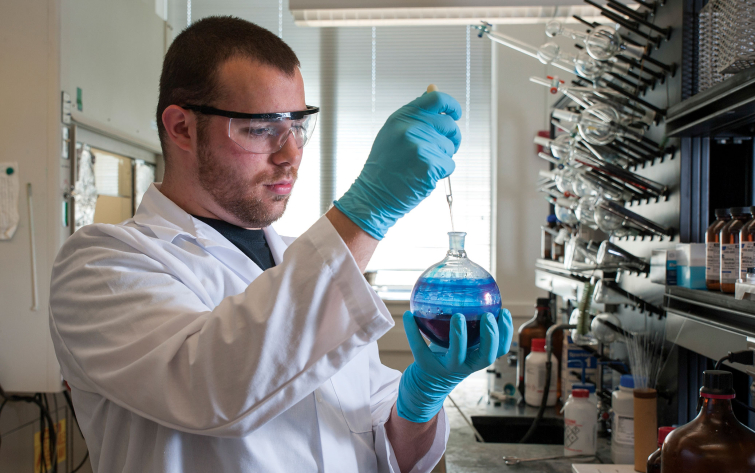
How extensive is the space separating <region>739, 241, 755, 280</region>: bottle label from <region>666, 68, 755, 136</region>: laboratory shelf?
29 cm

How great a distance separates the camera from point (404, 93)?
4363 millimetres

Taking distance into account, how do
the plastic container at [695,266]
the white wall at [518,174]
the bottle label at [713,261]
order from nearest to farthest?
the bottle label at [713,261] < the plastic container at [695,266] < the white wall at [518,174]

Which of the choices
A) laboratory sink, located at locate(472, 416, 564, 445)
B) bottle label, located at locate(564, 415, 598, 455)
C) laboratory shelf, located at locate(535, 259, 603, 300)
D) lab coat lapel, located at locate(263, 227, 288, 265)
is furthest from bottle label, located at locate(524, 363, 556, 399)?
lab coat lapel, located at locate(263, 227, 288, 265)

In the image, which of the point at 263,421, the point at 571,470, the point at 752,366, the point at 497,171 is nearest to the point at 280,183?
the point at 263,421

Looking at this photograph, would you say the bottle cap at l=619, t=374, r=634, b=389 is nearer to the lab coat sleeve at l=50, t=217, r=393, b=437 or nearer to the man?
the man

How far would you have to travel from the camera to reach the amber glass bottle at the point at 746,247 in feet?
3.68

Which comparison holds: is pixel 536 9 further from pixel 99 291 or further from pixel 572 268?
pixel 99 291

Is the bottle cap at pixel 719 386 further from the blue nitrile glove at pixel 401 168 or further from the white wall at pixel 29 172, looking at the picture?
the white wall at pixel 29 172

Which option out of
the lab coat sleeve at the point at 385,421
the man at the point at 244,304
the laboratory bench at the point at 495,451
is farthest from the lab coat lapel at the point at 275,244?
the laboratory bench at the point at 495,451

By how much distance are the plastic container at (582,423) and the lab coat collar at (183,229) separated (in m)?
1.08

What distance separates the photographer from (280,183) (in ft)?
3.58

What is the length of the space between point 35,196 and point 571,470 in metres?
2.53

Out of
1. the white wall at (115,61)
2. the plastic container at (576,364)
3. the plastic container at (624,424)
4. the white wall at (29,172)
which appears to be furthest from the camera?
the white wall at (115,61)

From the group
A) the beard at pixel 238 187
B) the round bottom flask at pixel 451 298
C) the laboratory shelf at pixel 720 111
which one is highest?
the laboratory shelf at pixel 720 111
